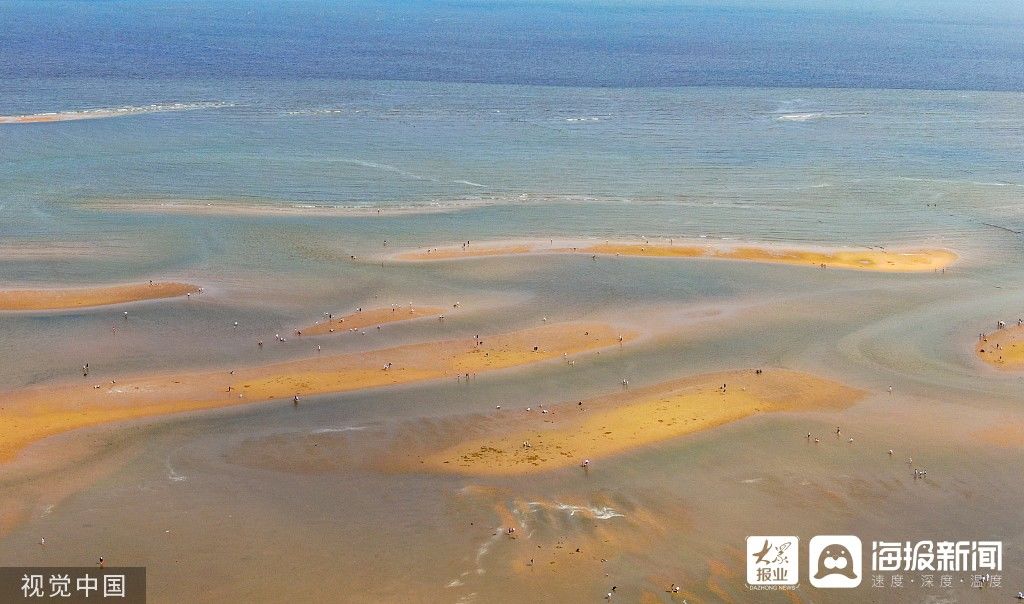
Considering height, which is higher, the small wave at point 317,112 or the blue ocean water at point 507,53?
the blue ocean water at point 507,53

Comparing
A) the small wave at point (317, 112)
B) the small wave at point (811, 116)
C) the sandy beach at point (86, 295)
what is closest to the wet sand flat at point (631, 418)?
the sandy beach at point (86, 295)

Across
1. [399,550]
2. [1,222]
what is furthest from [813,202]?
[1,222]

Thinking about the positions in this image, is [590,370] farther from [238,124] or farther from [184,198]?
[238,124]

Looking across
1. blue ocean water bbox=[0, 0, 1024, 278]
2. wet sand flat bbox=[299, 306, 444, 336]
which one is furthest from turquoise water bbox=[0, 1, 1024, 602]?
wet sand flat bbox=[299, 306, 444, 336]

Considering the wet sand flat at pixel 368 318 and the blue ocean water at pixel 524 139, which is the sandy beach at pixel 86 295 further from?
the wet sand flat at pixel 368 318

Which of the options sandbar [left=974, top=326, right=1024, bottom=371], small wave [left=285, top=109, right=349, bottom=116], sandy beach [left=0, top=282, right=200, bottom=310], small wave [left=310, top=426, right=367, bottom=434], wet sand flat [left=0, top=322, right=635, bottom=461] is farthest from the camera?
small wave [left=285, top=109, right=349, bottom=116]

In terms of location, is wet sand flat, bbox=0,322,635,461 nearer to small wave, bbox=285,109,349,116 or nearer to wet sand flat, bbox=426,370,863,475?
wet sand flat, bbox=426,370,863,475

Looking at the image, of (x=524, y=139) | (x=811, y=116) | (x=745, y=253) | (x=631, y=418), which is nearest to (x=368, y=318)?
(x=631, y=418)
